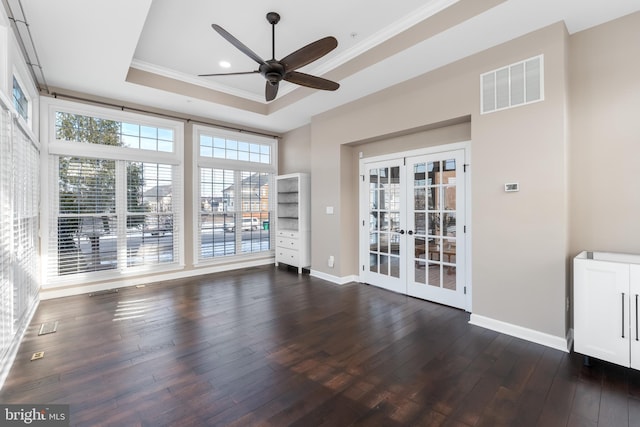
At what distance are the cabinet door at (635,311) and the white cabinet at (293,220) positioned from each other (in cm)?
449

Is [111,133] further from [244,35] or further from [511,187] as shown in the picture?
[511,187]

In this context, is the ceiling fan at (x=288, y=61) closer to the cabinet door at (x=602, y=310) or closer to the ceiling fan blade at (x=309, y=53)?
the ceiling fan blade at (x=309, y=53)

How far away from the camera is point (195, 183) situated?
18.5 feet

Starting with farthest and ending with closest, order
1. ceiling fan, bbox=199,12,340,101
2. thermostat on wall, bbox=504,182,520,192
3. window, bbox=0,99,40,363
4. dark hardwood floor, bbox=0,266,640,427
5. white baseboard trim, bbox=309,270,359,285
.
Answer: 1. white baseboard trim, bbox=309,270,359,285
2. thermostat on wall, bbox=504,182,520,192
3. ceiling fan, bbox=199,12,340,101
4. window, bbox=0,99,40,363
5. dark hardwood floor, bbox=0,266,640,427

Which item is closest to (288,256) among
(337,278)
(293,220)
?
(293,220)

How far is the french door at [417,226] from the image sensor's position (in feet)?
12.5

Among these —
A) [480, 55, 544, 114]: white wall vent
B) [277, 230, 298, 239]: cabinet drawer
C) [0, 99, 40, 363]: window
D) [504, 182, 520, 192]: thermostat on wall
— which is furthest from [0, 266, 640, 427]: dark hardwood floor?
[480, 55, 544, 114]: white wall vent

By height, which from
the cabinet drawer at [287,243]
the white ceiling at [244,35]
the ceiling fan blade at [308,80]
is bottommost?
the cabinet drawer at [287,243]

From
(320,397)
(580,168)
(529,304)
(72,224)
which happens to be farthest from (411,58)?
(72,224)

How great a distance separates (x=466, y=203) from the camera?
12.2 feet

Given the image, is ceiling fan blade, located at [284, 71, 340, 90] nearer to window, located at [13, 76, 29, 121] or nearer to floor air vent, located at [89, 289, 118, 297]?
window, located at [13, 76, 29, 121]

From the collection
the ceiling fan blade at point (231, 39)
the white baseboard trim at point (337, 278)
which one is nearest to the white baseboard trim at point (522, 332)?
the white baseboard trim at point (337, 278)

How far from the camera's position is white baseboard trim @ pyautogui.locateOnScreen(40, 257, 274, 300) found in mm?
4355

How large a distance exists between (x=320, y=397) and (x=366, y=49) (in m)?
3.66
